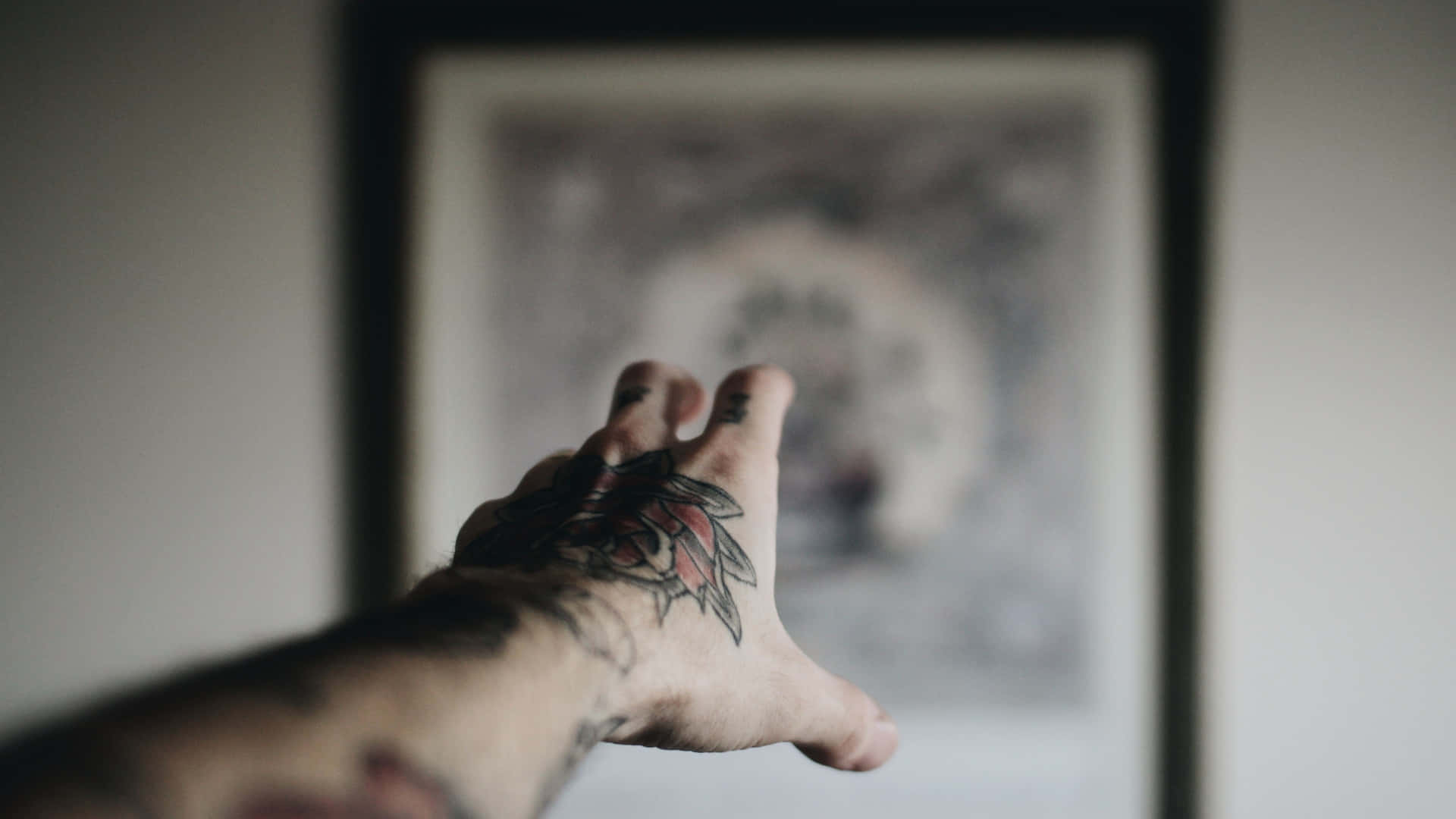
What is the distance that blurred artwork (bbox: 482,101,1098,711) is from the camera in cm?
110

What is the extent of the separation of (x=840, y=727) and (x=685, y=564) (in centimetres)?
20

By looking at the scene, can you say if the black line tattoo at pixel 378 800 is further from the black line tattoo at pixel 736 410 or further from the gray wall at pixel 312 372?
the gray wall at pixel 312 372

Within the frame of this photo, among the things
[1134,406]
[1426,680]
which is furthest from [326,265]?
[1426,680]

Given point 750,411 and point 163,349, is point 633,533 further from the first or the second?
point 163,349

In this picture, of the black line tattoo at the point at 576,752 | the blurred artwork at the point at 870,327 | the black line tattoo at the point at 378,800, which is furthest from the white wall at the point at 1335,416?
the black line tattoo at the point at 378,800

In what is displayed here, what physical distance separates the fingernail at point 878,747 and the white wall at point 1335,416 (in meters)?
0.70

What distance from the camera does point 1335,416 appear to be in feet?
3.62

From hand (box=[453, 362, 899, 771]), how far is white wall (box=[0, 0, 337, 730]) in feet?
2.20

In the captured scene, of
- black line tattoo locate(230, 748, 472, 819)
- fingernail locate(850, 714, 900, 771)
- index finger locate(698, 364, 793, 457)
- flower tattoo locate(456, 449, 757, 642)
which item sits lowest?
fingernail locate(850, 714, 900, 771)

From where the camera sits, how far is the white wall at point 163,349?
1.13 m

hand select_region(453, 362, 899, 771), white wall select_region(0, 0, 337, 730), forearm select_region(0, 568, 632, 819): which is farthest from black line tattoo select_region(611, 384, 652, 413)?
white wall select_region(0, 0, 337, 730)

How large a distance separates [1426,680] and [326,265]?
1.67 meters

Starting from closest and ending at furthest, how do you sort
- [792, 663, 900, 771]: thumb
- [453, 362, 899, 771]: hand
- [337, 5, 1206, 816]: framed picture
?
[453, 362, 899, 771]: hand, [792, 663, 900, 771]: thumb, [337, 5, 1206, 816]: framed picture

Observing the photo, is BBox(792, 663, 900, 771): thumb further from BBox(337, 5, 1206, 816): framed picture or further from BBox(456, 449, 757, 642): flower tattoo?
BBox(337, 5, 1206, 816): framed picture
